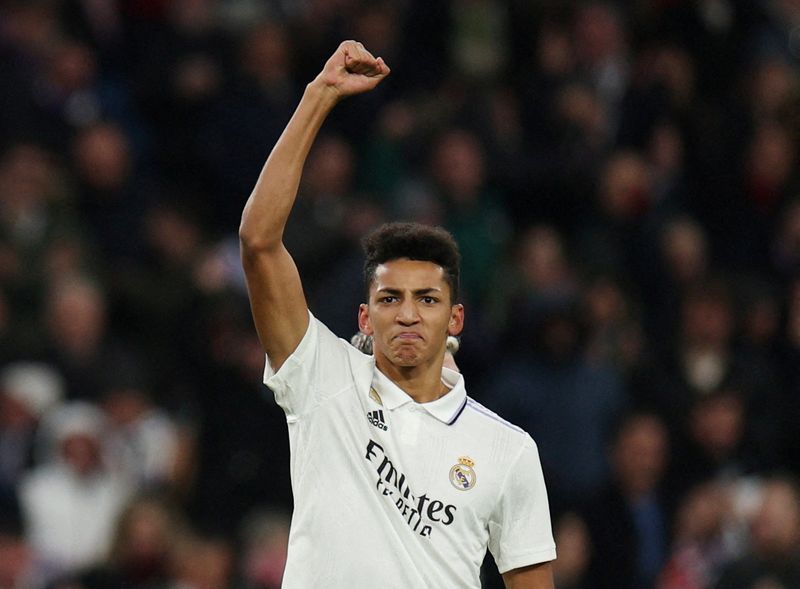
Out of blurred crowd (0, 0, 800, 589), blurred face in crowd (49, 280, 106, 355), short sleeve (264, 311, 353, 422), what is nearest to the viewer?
short sleeve (264, 311, 353, 422)

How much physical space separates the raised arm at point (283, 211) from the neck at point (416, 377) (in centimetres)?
29

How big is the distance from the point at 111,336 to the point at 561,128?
10.8 ft

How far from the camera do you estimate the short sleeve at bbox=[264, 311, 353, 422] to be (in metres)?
3.88

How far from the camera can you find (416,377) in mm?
4113

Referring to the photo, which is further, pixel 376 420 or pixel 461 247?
pixel 461 247

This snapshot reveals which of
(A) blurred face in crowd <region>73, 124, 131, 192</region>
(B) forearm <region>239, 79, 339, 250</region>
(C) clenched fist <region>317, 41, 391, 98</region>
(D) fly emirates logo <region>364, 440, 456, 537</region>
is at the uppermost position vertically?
(A) blurred face in crowd <region>73, 124, 131, 192</region>

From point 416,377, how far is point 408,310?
23 centimetres

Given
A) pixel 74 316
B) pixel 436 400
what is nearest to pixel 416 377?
pixel 436 400

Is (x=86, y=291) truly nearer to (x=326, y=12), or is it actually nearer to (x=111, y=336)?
(x=111, y=336)

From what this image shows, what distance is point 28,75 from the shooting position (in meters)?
9.25

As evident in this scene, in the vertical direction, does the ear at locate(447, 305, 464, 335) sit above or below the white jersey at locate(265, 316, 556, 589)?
above

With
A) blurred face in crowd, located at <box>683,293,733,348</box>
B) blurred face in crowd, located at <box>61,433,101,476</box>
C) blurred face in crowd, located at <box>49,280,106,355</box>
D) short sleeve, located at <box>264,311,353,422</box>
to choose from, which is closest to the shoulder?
short sleeve, located at <box>264,311,353,422</box>

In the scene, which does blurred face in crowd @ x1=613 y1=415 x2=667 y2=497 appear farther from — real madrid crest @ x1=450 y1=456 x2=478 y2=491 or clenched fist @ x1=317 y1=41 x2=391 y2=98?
clenched fist @ x1=317 y1=41 x2=391 y2=98

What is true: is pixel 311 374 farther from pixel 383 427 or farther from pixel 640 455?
pixel 640 455
